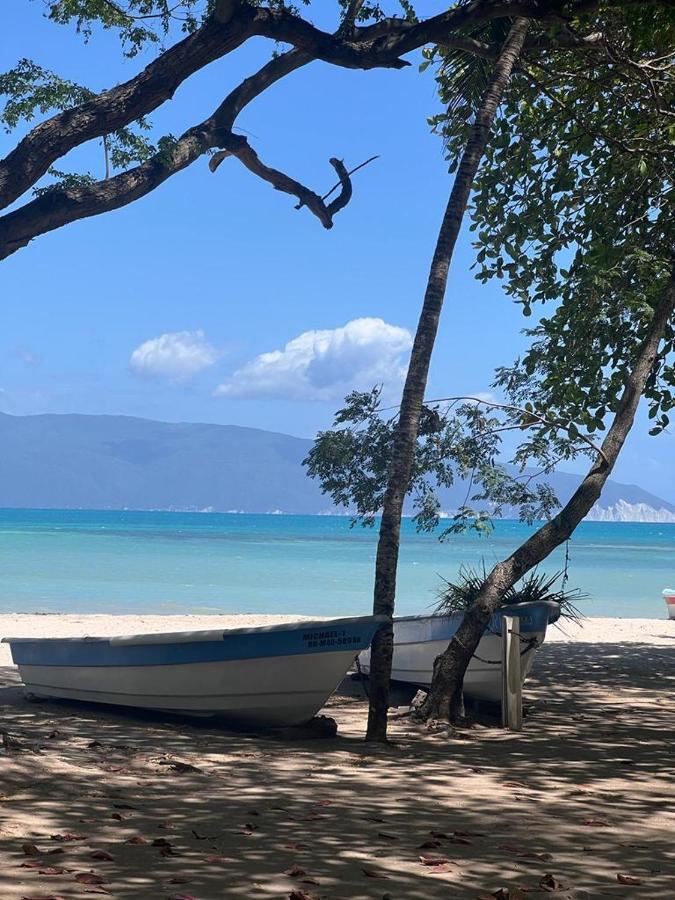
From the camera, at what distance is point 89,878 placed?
5.37 metres

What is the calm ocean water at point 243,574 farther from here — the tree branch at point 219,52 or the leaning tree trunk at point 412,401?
the tree branch at point 219,52

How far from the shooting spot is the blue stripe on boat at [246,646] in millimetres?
9930

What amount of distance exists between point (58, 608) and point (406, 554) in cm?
4725

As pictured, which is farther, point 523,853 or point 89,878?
point 523,853

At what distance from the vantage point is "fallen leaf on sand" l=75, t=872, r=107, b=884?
5.32 meters

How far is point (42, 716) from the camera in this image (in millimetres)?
11109

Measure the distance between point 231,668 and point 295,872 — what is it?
471 centimetres

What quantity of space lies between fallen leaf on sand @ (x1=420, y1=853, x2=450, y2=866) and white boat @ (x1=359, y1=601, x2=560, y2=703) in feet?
17.5

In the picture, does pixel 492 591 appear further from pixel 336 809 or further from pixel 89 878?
pixel 89 878

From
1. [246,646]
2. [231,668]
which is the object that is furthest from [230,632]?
[231,668]

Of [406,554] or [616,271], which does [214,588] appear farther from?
[406,554]

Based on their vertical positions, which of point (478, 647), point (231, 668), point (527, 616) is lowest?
point (231, 668)

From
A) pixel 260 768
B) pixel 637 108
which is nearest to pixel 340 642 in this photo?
pixel 260 768

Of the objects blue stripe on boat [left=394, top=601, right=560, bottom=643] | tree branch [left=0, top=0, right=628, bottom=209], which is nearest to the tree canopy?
tree branch [left=0, top=0, right=628, bottom=209]
